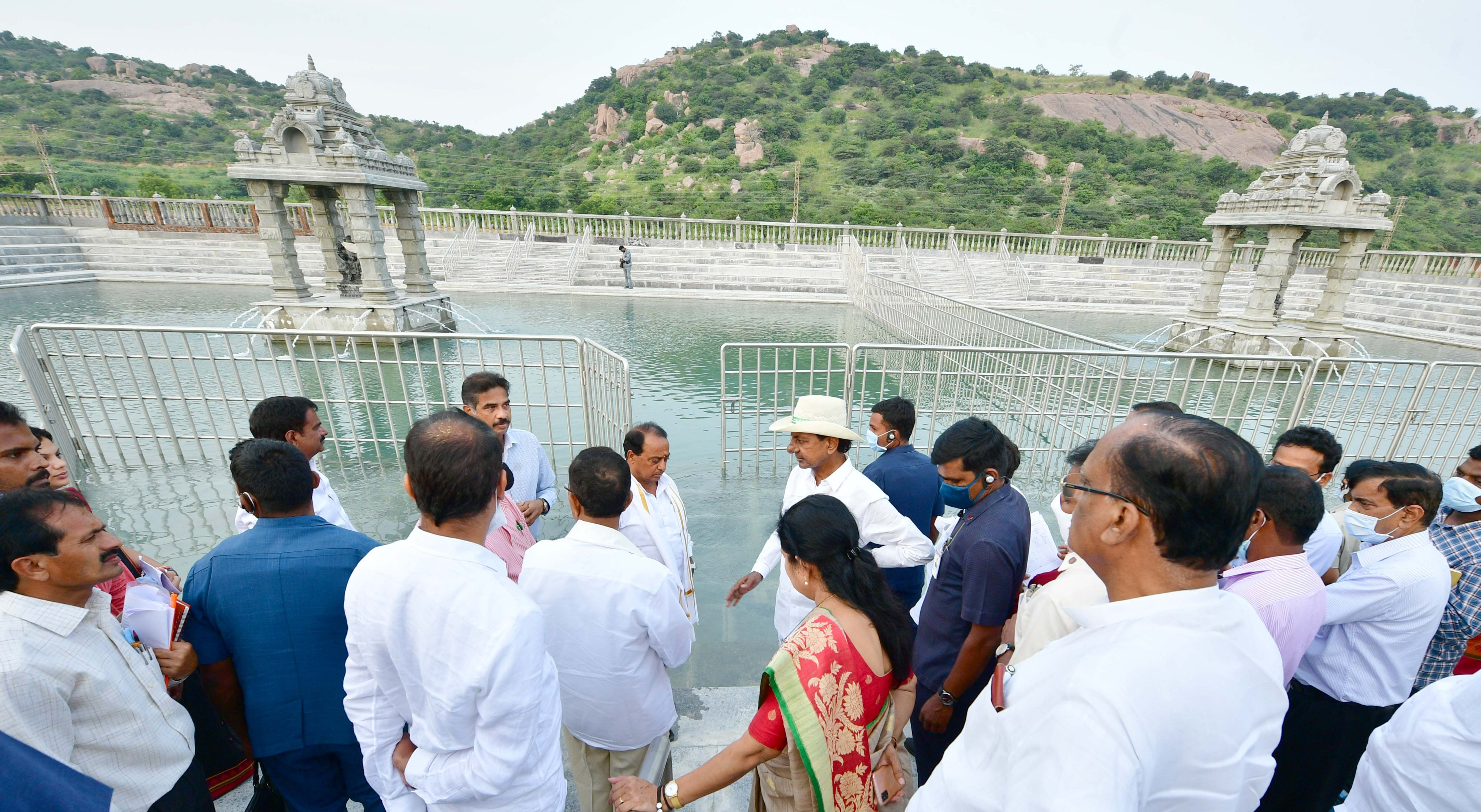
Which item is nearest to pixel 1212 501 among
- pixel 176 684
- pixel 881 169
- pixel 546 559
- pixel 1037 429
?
pixel 546 559

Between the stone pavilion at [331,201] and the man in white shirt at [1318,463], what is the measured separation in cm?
1108

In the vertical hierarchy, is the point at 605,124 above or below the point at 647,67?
below

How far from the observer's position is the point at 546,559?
71.5 inches

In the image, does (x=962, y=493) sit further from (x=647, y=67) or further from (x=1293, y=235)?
(x=647, y=67)

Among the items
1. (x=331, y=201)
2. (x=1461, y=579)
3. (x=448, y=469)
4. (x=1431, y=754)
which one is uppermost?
(x=331, y=201)

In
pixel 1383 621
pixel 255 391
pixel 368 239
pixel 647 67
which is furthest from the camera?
pixel 647 67

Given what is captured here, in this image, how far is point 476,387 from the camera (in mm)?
3000

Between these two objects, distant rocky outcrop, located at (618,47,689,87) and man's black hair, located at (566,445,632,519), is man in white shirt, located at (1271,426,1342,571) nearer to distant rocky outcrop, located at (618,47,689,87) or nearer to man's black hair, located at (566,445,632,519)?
man's black hair, located at (566,445,632,519)

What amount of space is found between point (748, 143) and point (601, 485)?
2172 inches

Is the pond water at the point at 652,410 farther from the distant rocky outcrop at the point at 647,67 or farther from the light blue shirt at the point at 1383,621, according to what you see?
the distant rocky outcrop at the point at 647,67

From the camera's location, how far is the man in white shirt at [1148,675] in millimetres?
857

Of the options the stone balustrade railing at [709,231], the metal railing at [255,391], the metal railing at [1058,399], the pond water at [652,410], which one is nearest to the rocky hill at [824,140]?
the stone balustrade railing at [709,231]

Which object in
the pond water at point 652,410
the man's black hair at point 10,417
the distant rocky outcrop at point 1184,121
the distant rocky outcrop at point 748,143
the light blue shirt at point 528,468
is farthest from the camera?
the distant rocky outcrop at point 1184,121

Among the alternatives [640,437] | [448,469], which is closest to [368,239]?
[640,437]
